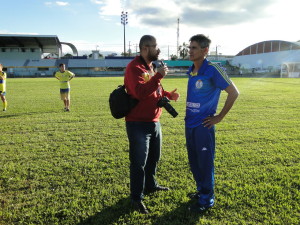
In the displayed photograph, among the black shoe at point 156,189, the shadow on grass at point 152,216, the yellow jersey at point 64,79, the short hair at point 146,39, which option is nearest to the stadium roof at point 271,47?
the yellow jersey at point 64,79

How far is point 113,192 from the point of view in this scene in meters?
3.51

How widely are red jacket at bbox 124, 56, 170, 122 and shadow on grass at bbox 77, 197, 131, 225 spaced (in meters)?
1.12

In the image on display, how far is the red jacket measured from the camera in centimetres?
269

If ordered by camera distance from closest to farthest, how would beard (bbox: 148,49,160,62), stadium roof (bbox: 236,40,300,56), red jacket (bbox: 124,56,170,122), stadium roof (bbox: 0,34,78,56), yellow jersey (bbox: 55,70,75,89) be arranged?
red jacket (bbox: 124,56,170,122) < beard (bbox: 148,49,160,62) < yellow jersey (bbox: 55,70,75,89) < stadium roof (bbox: 0,34,78,56) < stadium roof (bbox: 236,40,300,56)

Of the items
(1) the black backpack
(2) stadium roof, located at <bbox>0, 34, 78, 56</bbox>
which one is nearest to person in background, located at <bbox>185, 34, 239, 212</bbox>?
(1) the black backpack

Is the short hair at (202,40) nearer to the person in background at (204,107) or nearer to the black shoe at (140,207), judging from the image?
the person in background at (204,107)

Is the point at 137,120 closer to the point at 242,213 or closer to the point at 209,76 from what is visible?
the point at 209,76

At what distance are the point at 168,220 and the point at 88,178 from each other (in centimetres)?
161

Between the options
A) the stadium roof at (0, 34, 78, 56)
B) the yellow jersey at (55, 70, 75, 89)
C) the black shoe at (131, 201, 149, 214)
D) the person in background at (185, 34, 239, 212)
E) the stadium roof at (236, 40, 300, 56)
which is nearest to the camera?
the person in background at (185, 34, 239, 212)

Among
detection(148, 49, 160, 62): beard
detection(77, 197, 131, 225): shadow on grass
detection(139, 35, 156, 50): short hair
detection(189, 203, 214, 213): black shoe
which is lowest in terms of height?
detection(77, 197, 131, 225): shadow on grass

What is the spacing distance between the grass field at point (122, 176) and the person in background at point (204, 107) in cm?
41

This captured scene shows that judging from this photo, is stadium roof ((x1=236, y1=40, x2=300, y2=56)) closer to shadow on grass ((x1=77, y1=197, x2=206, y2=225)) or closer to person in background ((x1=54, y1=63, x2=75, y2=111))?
person in background ((x1=54, y1=63, x2=75, y2=111))

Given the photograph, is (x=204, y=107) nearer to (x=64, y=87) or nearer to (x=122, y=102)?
(x=122, y=102)

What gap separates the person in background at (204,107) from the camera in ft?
9.27
